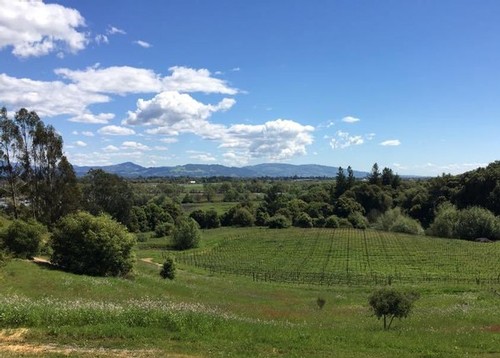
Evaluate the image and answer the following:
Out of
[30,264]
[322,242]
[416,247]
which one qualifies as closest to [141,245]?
[322,242]

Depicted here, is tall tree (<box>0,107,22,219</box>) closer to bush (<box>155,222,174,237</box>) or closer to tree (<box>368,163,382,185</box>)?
bush (<box>155,222,174,237</box>)

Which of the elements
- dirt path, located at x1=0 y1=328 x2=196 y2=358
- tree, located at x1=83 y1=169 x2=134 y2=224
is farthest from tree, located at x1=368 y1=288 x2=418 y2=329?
tree, located at x1=83 y1=169 x2=134 y2=224

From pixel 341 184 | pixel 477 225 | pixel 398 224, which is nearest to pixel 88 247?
pixel 477 225

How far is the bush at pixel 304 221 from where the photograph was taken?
141 meters

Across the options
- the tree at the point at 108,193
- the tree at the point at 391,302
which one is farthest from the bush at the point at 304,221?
the tree at the point at 391,302

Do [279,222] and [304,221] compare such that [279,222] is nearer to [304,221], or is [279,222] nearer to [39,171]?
[304,221]

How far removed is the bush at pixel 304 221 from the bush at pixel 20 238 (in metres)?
111

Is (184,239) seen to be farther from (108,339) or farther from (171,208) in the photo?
(108,339)

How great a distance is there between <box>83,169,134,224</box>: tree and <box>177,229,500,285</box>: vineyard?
2063 centimetres

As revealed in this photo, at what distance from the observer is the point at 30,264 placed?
30.9m

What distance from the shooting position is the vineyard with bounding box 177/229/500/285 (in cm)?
5900

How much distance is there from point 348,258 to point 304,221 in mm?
61693

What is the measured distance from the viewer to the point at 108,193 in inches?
3920

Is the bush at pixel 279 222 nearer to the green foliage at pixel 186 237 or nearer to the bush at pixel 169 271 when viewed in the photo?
the green foliage at pixel 186 237
